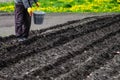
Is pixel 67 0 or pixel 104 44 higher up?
pixel 104 44

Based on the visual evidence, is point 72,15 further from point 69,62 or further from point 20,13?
point 69,62

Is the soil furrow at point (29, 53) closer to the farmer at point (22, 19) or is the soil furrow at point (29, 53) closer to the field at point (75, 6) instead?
the farmer at point (22, 19)

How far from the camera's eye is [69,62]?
927cm

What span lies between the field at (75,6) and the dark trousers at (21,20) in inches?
243

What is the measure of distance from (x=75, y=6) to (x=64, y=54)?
9783mm

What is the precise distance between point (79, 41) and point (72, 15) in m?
5.44

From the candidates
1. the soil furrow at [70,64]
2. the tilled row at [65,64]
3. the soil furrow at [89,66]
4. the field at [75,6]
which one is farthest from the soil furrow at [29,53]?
the field at [75,6]

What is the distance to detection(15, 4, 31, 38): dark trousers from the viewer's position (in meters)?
11.2

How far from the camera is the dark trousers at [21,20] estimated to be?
441 inches

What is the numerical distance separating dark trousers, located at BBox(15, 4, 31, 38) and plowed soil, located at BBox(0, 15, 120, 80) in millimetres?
251

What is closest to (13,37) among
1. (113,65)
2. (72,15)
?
(113,65)

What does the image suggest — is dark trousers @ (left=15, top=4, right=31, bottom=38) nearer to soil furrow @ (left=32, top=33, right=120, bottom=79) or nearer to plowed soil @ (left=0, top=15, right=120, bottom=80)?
plowed soil @ (left=0, top=15, right=120, bottom=80)

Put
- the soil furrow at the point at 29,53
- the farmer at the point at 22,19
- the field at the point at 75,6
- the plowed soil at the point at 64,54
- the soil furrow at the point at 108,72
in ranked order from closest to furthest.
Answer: the soil furrow at the point at 108,72, the plowed soil at the point at 64,54, the soil furrow at the point at 29,53, the farmer at the point at 22,19, the field at the point at 75,6

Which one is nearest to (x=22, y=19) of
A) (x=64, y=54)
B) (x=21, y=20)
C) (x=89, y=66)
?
(x=21, y=20)
